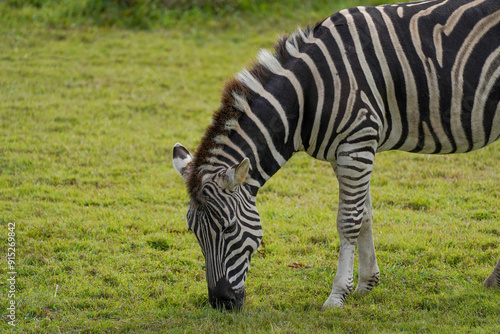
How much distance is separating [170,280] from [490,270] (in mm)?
3766

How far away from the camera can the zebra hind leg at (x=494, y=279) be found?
654 centimetres

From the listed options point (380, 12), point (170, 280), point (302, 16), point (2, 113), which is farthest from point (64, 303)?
point (302, 16)

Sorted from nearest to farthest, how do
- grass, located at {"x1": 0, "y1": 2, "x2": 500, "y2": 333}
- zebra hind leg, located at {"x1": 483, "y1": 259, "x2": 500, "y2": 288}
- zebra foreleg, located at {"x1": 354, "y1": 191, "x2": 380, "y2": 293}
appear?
grass, located at {"x1": 0, "y1": 2, "x2": 500, "y2": 333}, zebra hind leg, located at {"x1": 483, "y1": 259, "x2": 500, "y2": 288}, zebra foreleg, located at {"x1": 354, "y1": 191, "x2": 380, "y2": 293}

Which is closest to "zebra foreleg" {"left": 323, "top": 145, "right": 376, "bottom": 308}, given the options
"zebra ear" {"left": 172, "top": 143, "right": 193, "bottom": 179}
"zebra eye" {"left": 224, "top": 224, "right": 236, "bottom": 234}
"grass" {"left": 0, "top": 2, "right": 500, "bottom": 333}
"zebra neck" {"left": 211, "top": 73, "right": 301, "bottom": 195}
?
"grass" {"left": 0, "top": 2, "right": 500, "bottom": 333}

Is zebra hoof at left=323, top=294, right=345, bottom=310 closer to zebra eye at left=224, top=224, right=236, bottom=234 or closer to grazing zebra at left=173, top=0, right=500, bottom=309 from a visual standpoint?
Result: grazing zebra at left=173, top=0, right=500, bottom=309

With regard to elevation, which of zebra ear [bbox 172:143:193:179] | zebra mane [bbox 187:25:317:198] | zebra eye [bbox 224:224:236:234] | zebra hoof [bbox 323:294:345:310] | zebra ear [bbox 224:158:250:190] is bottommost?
zebra hoof [bbox 323:294:345:310]

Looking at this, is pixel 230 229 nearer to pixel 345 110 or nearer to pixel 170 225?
pixel 345 110

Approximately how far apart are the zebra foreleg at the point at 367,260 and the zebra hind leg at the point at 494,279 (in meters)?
1.20

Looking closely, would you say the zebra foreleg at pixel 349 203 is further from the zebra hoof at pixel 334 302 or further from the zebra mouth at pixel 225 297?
the zebra mouth at pixel 225 297

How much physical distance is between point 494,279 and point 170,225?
428 cm

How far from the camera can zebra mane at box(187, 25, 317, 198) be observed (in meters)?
5.73

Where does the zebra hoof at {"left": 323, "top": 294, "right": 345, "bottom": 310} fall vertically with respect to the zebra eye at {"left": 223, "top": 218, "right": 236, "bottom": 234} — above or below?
below

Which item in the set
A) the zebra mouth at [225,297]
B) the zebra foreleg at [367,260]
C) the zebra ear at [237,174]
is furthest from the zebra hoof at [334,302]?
the zebra ear at [237,174]

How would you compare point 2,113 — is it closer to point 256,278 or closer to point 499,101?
point 256,278
